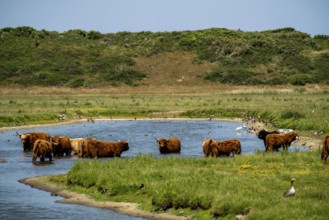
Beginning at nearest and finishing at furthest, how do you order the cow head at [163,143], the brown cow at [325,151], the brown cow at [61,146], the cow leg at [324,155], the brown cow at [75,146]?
the brown cow at [325,151] < the cow leg at [324,155] < the brown cow at [61,146] < the brown cow at [75,146] < the cow head at [163,143]

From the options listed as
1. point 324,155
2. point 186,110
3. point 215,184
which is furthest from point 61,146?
point 186,110

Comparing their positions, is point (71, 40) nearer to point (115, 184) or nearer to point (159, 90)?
point (159, 90)

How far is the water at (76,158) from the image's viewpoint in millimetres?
20438

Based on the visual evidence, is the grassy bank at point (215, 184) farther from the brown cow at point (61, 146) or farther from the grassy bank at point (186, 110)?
the grassy bank at point (186, 110)

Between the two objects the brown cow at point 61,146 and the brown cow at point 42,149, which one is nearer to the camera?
the brown cow at point 42,149

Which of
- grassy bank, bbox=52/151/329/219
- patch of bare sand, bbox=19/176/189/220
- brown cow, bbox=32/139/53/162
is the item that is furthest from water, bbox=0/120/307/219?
grassy bank, bbox=52/151/329/219

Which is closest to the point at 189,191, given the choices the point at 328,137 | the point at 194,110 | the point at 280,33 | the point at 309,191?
the point at 309,191

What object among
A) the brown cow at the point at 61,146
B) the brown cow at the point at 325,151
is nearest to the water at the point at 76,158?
the brown cow at the point at 61,146

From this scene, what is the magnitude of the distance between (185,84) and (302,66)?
18.1m

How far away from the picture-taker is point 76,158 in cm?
3183

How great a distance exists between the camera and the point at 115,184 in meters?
21.8

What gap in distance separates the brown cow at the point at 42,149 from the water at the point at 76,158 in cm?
42

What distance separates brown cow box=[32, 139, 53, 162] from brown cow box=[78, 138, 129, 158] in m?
1.62

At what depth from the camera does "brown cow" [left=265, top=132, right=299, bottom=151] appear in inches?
1231
